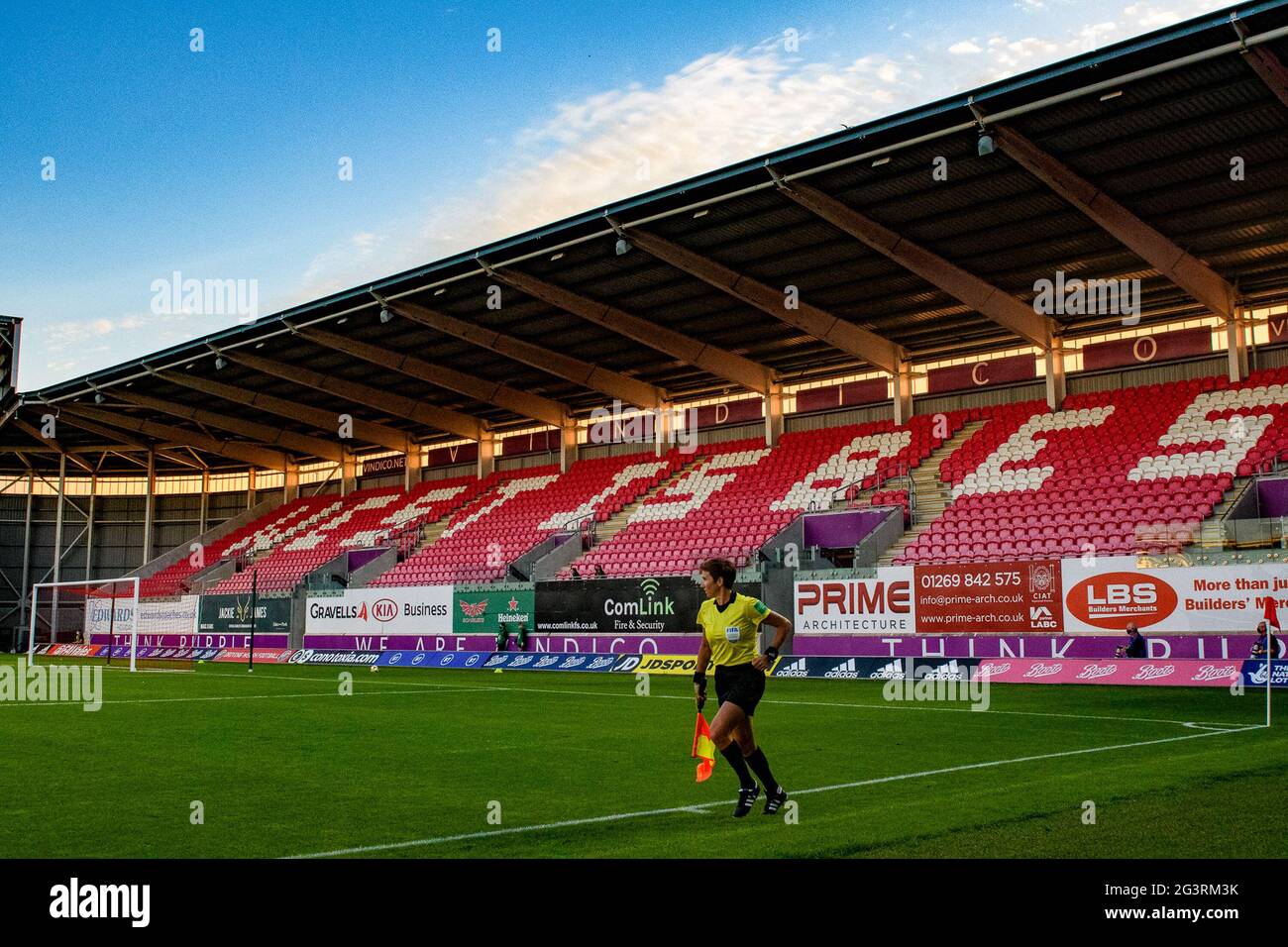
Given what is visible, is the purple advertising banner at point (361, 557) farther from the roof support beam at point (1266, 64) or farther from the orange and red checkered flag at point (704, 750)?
the orange and red checkered flag at point (704, 750)

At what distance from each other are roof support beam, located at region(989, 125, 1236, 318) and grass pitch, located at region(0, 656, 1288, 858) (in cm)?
1159

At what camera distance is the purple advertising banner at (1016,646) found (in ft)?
79.6

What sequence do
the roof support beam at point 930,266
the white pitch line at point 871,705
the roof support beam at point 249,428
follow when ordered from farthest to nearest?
1. the roof support beam at point 249,428
2. the roof support beam at point 930,266
3. the white pitch line at point 871,705

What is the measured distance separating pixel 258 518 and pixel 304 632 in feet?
69.9

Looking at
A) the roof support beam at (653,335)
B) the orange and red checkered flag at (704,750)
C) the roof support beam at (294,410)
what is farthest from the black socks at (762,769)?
the roof support beam at (294,410)

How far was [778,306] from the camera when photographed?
3428cm

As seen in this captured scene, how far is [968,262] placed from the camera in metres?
31.7

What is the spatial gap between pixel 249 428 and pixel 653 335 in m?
26.0

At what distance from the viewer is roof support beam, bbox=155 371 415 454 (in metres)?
47.0

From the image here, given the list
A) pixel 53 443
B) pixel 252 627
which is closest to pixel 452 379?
pixel 252 627

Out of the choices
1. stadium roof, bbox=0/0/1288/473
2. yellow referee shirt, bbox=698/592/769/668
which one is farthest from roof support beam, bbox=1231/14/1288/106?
yellow referee shirt, bbox=698/592/769/668

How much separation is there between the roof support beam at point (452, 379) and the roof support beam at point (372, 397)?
3011mm
